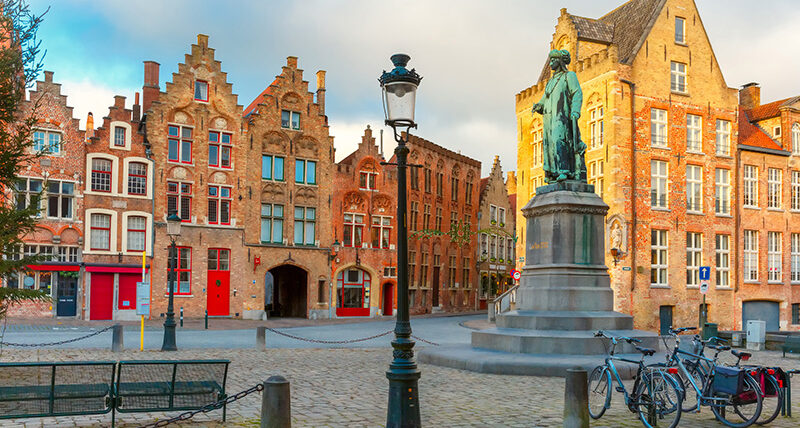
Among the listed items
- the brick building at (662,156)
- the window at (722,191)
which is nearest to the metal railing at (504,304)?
the brick building at (662,156)

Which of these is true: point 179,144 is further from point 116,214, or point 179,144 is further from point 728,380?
point 728,380

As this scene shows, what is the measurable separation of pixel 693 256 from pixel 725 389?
27593 millimetres

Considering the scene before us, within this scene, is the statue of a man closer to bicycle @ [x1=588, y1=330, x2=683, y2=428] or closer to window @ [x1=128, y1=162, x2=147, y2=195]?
bicycle @ [x1=588, y1=330, x2=683, y2=428]

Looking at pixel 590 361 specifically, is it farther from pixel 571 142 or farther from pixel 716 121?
pixel 716 121

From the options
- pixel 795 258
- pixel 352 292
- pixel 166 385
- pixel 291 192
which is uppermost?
pixel 291 192

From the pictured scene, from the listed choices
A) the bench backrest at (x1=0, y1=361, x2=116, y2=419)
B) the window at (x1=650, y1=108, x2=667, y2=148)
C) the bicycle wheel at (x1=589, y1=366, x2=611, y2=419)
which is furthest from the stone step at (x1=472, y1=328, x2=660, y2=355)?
the window at (x1=650, y1=108, x2=667, y2=148)

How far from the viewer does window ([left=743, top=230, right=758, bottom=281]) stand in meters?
35.7

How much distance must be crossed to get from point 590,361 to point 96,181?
25.9 m

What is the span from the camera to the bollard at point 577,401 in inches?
287

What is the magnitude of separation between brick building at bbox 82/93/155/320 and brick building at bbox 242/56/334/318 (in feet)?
16.1

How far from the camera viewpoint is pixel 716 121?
3472 centimetres

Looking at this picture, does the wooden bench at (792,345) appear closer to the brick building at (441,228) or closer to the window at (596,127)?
the window at (596,127)

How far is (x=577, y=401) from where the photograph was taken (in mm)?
7312

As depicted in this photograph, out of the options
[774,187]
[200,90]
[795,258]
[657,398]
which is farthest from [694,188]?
[657,398]
